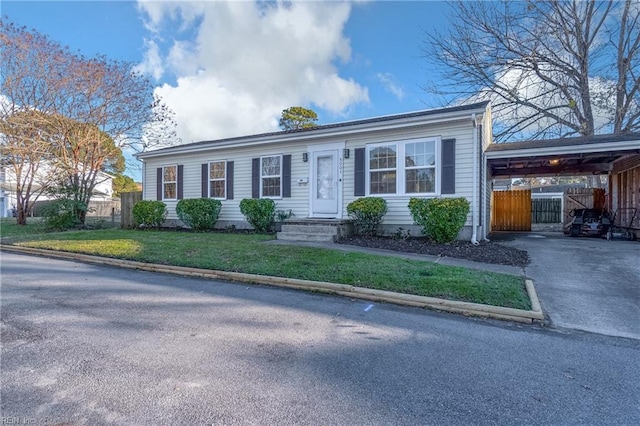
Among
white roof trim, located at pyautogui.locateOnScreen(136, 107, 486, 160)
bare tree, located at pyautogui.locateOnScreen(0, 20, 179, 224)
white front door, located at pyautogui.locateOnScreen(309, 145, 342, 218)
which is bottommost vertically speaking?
white front door, located at pyautogui.locateOnScreen(309, 145, 342, 218)

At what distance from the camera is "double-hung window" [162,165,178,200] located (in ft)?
A: 46.0

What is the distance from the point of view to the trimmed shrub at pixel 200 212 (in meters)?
12.1

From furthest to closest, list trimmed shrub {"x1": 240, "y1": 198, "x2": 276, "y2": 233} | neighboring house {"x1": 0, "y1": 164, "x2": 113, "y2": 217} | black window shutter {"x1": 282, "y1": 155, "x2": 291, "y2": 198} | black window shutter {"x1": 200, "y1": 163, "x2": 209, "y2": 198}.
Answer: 1. neighboring house {"x1": 0, "y1": 164, "x2": 113, "y2": 217}
2. black window shutter {"x1": 200, "y1": 163, "x2": 209, "y2": 198}
3. black window shutter {"x1": 282, "y1": 155, "x2": 291, "y2": 198}
4. trimmed shrub {"x1": 240, "y1": 198, "x2": 276, "y2": 233}

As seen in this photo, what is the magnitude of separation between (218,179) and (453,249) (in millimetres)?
8815

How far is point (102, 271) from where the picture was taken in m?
6.64

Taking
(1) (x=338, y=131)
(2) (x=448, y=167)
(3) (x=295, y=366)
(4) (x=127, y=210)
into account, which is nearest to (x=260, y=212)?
(1) (x=338, y=131)

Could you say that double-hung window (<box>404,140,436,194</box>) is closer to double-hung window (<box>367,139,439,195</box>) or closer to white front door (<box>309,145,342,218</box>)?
double-hung window (<box>367,139,439,195</box>)

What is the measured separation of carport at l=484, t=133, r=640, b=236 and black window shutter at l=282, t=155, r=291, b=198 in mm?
6000

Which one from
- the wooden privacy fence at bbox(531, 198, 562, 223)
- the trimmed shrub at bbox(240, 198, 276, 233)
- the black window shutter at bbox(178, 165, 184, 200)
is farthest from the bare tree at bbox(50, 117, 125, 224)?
the wooden privacy fence at bbox(531, 198, 562, 223)

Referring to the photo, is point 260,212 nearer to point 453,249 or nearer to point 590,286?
point 453,249

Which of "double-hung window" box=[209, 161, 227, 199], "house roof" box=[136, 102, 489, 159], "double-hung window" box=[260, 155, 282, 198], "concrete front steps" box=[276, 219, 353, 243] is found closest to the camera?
"house roof" box=[136, 102, 489, 159]

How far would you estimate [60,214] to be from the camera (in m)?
14.1

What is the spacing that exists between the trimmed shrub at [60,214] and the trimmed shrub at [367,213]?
1193 centimetres

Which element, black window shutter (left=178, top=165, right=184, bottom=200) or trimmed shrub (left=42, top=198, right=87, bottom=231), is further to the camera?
trimmed shrub (left=42, top=198, right=87, bottom=231)
